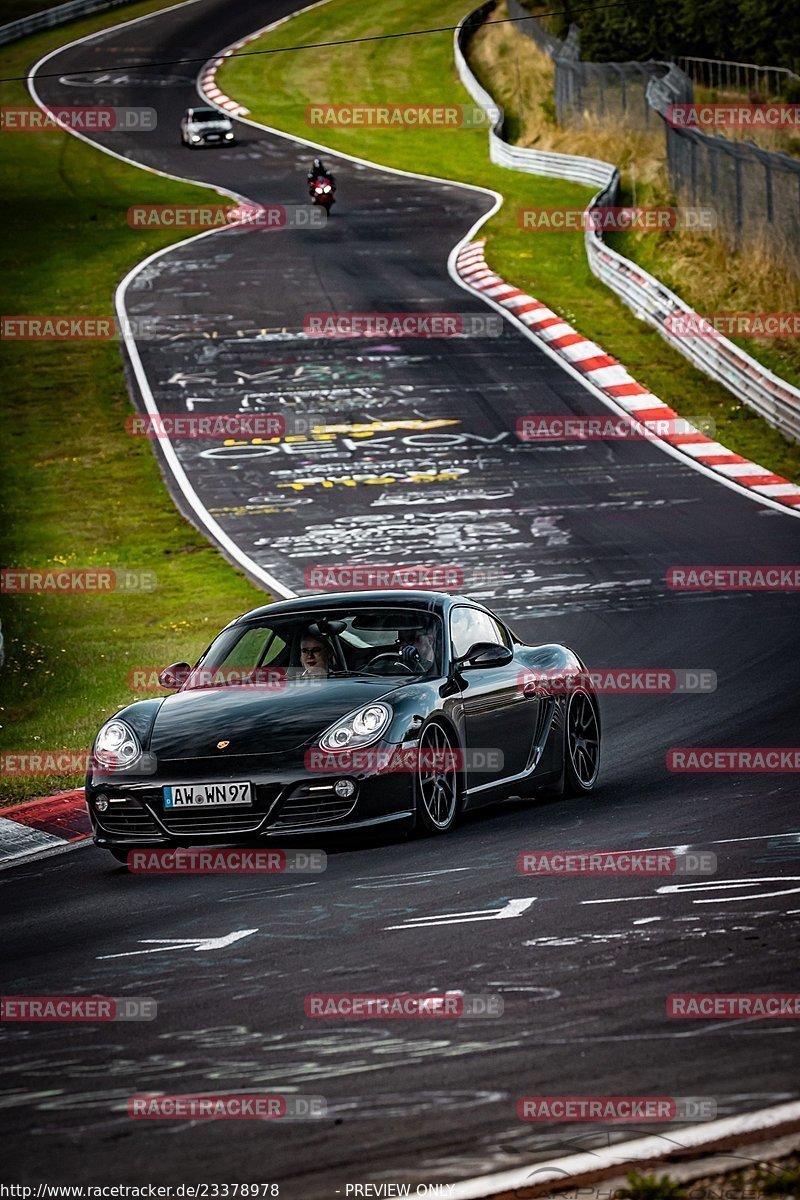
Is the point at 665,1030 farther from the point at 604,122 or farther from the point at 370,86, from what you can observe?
the point at 370,86

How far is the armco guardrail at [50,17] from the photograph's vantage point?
72.9 m

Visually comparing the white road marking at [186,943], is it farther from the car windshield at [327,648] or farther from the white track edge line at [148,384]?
the white track edge line at [148,384]

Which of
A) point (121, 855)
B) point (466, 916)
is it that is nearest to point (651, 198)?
point (121, 855)

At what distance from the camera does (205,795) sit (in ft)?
31.6

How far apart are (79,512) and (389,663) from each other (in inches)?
582

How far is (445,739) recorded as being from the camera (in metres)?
10.3

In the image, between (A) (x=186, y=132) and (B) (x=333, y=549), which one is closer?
(B) (x=333, y=549)

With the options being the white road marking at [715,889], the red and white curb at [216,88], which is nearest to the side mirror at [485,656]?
the white road marking at [715,889]

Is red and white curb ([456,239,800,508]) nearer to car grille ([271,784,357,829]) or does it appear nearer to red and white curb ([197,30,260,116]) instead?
car grille ([271,784,357,829])

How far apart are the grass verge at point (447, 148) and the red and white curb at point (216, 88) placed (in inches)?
16.9

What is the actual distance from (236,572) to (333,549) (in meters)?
1.23

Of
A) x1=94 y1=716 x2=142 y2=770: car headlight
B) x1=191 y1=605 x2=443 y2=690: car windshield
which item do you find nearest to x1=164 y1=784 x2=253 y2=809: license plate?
x1=94 y1=716 x2=142 y2=770: car headlight

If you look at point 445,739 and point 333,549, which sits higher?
point 445,739

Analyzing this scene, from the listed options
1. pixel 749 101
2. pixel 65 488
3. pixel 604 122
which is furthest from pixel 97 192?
pixel 65 488
